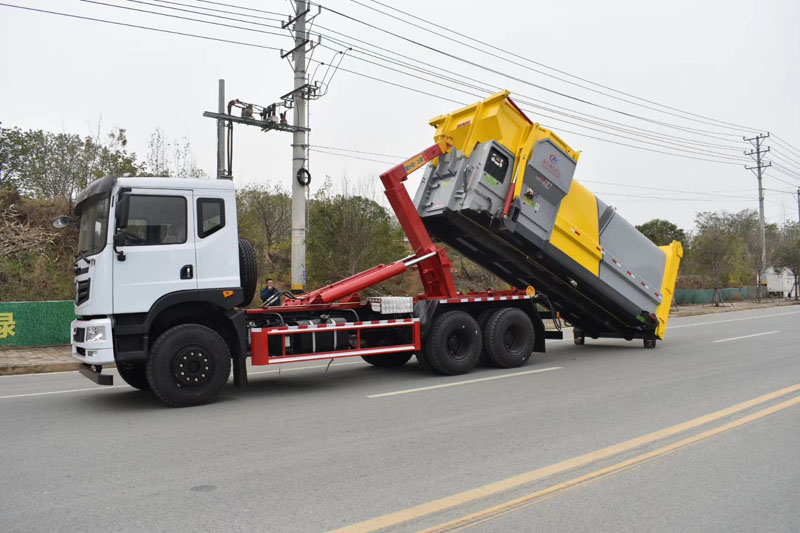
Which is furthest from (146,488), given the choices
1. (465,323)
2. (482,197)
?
(482,197)

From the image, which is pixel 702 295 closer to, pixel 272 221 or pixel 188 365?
pixel 272 221

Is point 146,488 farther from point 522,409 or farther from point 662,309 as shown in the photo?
point 662,309

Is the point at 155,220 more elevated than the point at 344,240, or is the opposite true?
the point at 344,240

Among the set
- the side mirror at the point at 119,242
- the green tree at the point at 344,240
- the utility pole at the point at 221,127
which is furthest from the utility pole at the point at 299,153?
the side mirror at the point at 119,242

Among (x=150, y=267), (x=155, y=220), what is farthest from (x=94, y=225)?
(x=150, y=267)

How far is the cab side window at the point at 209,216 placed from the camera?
7969 mm

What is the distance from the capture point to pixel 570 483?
15.4 feet

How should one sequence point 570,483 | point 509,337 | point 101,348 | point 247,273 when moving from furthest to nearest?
point 509,337 → point 247,273 → point 101,348 → point 570,483

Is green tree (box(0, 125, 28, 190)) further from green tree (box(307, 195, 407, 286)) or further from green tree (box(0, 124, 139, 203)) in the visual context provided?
green tree (box(307, 195, 407, 286))

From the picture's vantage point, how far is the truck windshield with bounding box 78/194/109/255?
24.8 feet

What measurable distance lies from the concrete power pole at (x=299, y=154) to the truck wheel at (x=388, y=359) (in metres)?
4.44

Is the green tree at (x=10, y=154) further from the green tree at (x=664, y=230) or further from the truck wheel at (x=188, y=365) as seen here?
the green tree at (x=664, y=230)

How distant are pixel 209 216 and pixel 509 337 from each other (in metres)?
5.87

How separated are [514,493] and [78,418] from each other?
541 centimetres
